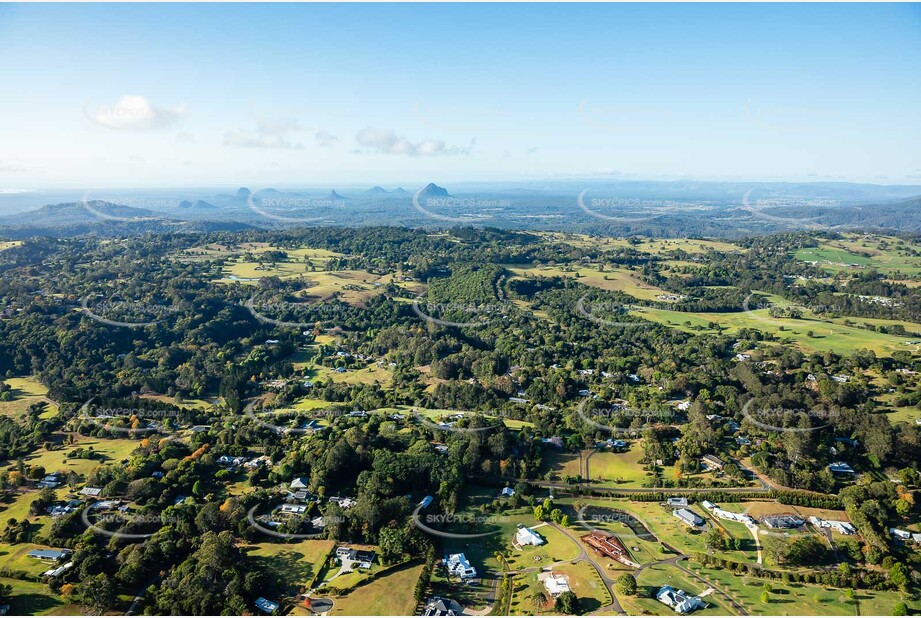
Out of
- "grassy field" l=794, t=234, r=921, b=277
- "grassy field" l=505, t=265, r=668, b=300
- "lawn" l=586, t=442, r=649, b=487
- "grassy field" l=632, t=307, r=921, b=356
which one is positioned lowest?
"lawn" l=586, t=442, r=649, b=487

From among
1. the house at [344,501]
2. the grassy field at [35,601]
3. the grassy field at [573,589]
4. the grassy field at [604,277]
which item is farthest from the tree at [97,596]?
the grassy field at [604,277]

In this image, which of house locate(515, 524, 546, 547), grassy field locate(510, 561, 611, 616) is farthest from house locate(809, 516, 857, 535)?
house locate(515, 524, 546, 547)

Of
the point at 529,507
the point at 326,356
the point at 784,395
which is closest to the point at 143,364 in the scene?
the point at 326,356

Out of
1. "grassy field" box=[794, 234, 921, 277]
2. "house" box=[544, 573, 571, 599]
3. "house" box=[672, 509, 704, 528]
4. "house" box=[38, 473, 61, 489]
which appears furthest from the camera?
"grassy field" box=[794, 234, 921, 277]

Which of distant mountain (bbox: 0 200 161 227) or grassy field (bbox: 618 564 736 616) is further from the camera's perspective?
distant mountain (bbox: 0 200 161 227)

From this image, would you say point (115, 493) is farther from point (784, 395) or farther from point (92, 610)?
point (784, 395)

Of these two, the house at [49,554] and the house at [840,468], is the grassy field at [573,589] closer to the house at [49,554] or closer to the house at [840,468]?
the house at [840,468]

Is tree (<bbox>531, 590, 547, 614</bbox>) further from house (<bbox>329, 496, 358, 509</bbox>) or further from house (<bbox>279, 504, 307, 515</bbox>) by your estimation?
house (<bbox>279, 504, 307, 515</bbox>)
